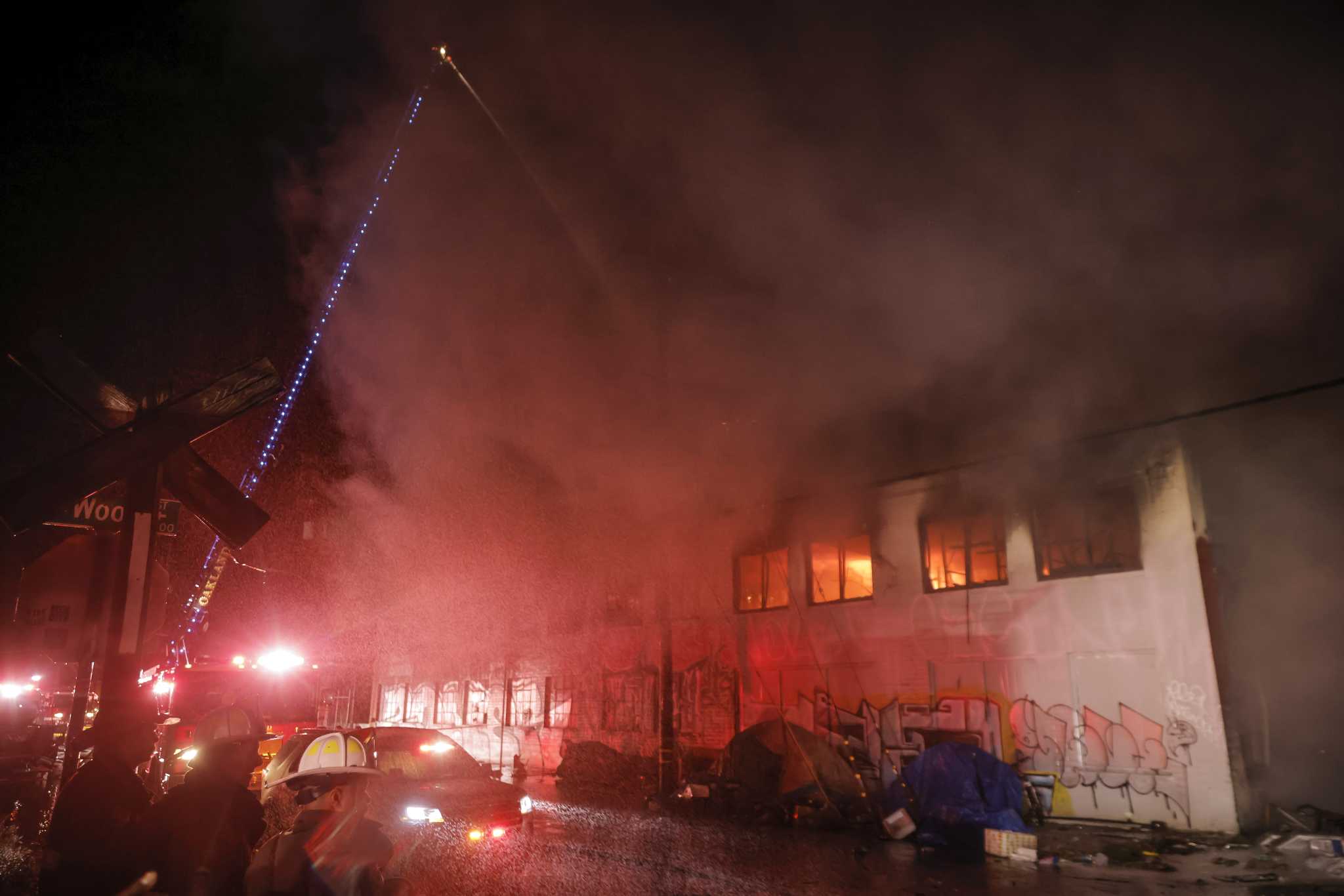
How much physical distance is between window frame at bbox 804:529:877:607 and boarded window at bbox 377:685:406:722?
14931 mm

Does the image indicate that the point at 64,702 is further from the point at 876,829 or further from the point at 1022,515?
the point at 1022,515

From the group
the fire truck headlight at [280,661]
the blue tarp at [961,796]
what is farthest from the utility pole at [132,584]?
the fire truck headlight at [280,661]

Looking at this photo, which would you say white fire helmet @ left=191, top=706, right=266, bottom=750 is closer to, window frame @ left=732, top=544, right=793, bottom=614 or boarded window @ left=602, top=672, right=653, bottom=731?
window frame @ left=732, top=544, right=793, bottom=614

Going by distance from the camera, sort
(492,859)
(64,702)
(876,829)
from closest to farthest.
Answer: (492,859), (876,829), (64,702)

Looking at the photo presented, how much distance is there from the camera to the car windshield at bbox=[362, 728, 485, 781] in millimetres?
7230

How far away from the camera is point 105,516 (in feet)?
18.7

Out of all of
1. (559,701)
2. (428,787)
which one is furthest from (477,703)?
(428,787)

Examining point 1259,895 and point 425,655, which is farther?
point 425,655

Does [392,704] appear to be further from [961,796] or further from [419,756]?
[961,796]

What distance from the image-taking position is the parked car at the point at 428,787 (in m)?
6.58

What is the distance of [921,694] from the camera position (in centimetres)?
1153

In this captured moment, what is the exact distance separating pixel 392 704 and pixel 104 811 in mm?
21978

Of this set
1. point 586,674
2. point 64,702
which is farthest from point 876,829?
point 64,702

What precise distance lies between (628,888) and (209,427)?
480 cm
